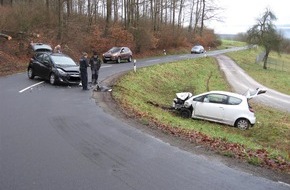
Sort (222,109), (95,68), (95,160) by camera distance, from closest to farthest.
Result: 1. (95,160)
2. (222,109)
3. (95,68)

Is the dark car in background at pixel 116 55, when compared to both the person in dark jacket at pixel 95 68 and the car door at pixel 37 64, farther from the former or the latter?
the person in dark jacket at pixel 95 68

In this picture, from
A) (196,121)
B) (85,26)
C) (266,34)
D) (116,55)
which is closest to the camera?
(196,121)

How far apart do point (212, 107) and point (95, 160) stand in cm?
1008

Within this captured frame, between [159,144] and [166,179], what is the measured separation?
2.63 m

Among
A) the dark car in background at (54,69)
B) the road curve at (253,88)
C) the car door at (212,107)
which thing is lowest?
the road curve at (253,88)

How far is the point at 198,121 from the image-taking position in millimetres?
17312

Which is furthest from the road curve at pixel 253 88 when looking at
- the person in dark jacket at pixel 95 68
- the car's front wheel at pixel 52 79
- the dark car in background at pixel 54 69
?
the car's front wheel at pixel 52 79

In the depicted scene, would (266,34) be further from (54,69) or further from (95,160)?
(95,160)

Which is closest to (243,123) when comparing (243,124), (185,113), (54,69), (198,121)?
(243,124)

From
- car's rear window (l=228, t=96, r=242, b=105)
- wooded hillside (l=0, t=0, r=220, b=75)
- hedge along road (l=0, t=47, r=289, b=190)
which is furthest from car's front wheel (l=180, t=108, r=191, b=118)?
wooded hillside (l=0, t=0, r=220, b=75)

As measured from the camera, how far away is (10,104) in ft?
47.0

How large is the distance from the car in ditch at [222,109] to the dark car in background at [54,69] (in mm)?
6274

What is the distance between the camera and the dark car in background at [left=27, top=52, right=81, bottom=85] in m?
20.4

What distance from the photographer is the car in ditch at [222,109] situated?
55.5ft
